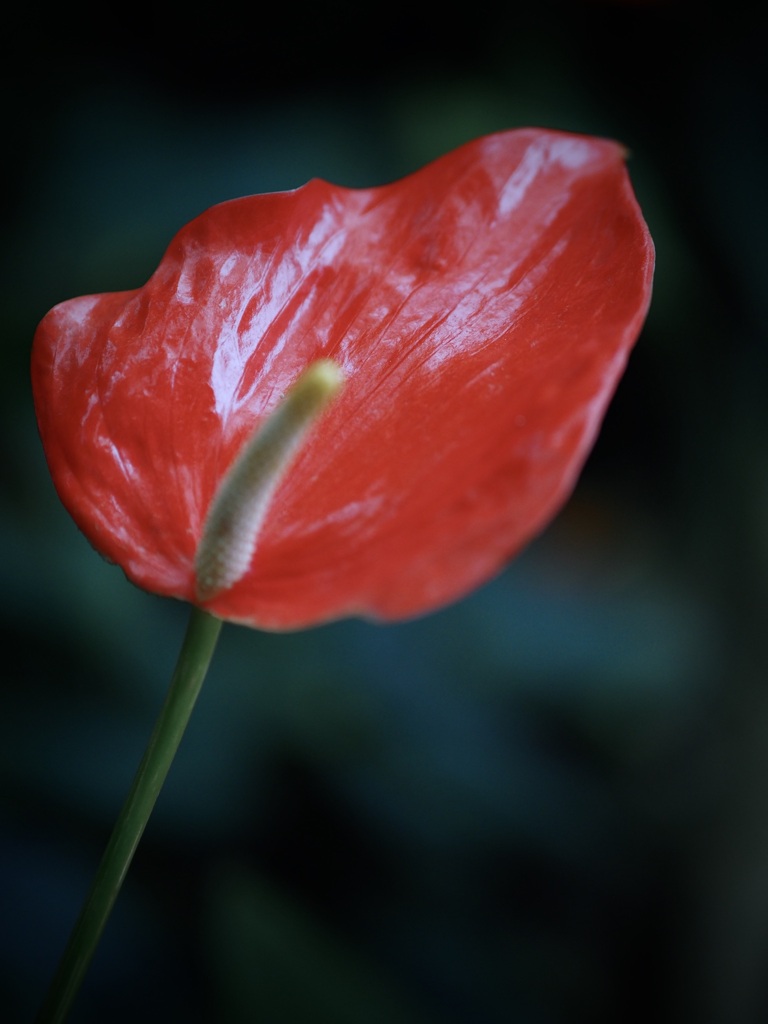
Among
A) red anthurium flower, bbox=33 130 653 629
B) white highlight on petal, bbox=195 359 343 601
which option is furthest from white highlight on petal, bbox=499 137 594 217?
white highlight on petal, bbox=195 359 343 601

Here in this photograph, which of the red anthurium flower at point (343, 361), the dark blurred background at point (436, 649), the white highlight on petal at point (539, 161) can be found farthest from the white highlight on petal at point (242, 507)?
the dark blurred background at point (436, 649)

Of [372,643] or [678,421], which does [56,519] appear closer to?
[372,643]

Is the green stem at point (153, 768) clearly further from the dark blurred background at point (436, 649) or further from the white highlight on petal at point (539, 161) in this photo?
the dark blurred background at point (436, 649)

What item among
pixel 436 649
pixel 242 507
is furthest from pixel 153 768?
pixel 436 649

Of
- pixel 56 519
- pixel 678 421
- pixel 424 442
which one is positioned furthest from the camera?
pixel 678 421

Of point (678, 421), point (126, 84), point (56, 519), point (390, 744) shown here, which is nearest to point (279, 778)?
point (390, 744)

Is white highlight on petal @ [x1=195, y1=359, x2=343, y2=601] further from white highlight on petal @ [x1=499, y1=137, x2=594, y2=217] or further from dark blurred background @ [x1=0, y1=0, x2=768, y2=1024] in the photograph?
dark blurred background @ [x1=0, y1=0, x2=768, y2=1024]
